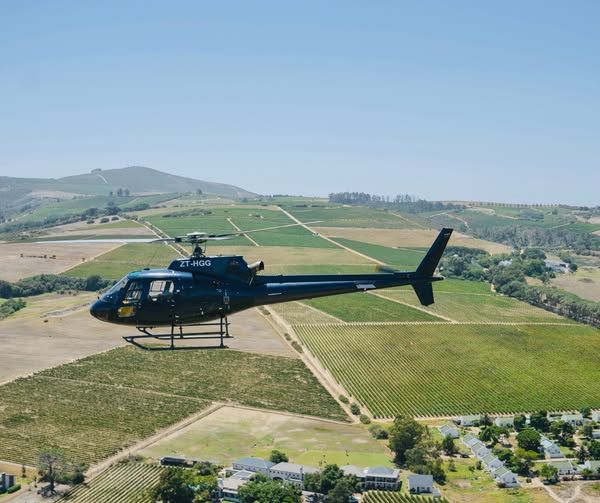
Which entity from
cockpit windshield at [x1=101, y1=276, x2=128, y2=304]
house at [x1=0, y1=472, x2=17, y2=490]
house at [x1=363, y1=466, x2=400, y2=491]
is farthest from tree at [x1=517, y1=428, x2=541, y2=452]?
cockpit windshield at [x1=101, y1=276, x2=128, y2=304]

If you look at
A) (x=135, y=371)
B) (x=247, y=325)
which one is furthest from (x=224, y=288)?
(x=247, y=325)

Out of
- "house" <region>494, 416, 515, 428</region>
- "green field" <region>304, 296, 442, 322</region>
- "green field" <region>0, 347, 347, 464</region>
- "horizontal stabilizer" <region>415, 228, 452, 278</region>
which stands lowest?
"house" <region>494, 416, 515, 428</region>

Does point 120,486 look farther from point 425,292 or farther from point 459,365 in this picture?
point 459,365

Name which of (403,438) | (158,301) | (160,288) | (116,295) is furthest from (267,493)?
(116,295)

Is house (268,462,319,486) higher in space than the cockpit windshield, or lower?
lower

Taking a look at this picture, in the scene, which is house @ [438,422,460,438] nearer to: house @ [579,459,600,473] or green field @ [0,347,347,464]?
green field @ [0,347,347,464]

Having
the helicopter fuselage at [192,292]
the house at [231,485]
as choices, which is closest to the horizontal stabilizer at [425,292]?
the helicopter fuselage at [192,292]
